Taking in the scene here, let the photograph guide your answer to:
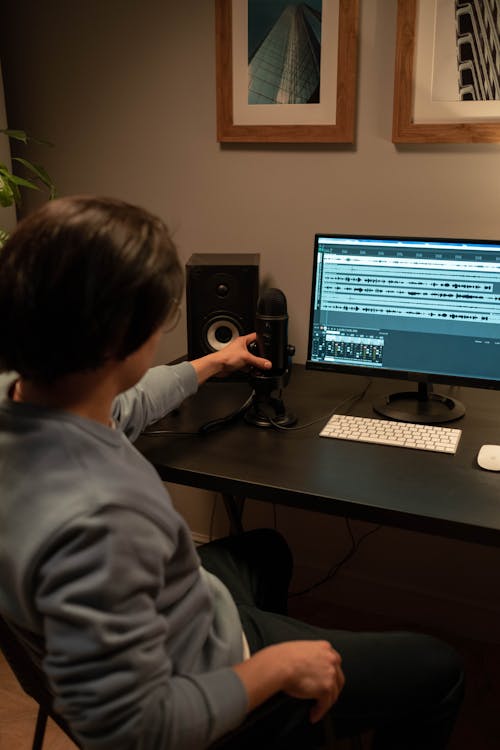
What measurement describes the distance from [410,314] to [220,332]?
57 cm

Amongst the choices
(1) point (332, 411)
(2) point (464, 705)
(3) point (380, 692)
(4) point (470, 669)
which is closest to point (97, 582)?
(3) point (380, 692)

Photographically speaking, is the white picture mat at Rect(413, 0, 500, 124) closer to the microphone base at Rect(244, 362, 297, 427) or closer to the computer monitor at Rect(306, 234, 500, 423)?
the computer monitor at Rect(306, 234, 500, 423)

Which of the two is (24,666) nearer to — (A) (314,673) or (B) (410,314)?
(A) (314,673)

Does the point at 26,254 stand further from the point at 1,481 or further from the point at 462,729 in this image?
the point at 462,729

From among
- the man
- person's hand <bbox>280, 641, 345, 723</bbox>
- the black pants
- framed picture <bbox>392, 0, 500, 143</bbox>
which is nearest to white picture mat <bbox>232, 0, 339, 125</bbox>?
framed picture <bbox>392, 0, 500, 143</bbox>

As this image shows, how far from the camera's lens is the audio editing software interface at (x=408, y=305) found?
1659 millimetres

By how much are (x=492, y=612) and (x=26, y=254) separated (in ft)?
6.09

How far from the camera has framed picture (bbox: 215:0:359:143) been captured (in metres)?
1.89

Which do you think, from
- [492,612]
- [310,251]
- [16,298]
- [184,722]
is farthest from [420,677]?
[310,251]

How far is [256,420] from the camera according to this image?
5.61 feet

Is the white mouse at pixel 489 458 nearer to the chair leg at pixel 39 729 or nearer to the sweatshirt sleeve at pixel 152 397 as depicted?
the sweatshirt sleeve at pixel 152 397

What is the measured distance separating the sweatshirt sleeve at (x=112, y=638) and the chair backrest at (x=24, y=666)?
204 millimetres

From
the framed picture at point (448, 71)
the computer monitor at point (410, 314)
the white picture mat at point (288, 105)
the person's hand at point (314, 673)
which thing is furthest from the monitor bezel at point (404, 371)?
the person's hand at point (314, 673)

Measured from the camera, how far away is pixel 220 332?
6.68 feet
